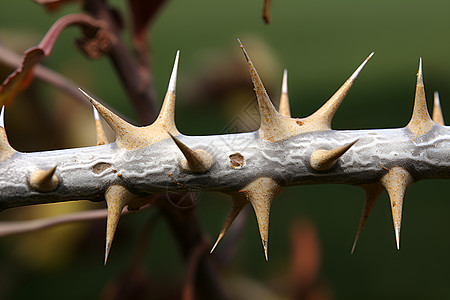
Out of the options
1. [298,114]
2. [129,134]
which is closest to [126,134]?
[129,134]

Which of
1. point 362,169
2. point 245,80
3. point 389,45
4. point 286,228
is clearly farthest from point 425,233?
point 389,45

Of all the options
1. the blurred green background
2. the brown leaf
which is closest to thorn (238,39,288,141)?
the brown leaf

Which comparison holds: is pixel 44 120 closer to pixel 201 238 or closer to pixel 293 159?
pixel 201 238

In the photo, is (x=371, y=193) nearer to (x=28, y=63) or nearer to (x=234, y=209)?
(x=234, y=209)

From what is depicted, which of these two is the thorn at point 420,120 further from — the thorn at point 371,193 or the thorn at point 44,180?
the thorn at point 44,180

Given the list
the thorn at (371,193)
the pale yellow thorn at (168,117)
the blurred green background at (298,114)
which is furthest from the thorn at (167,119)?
the blurred green background at (298,114)
